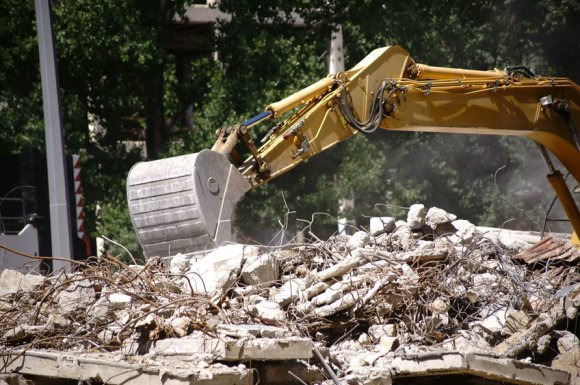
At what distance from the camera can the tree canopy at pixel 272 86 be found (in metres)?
17.4

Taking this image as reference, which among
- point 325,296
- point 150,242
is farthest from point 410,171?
point 325,296

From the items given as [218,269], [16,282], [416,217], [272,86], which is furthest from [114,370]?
[272,86]

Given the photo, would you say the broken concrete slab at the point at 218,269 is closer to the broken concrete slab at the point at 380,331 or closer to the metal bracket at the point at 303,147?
the broken concrete slab at the point at 380,331

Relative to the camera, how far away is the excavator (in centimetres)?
839

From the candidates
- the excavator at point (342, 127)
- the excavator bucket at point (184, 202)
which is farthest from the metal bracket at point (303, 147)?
the excavator bucket at point (184, 202)

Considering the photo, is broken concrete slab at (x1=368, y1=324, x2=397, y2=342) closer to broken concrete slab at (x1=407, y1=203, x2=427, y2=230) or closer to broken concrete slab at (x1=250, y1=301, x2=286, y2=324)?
broken concrete slab at (x1=250, y1=301, x2=286, y2=324)

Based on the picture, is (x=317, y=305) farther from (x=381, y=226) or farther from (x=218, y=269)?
(x=381, y=226)

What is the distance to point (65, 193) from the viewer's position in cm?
1130

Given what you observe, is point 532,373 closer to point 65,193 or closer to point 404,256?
point 404,256

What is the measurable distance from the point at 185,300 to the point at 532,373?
239 cm

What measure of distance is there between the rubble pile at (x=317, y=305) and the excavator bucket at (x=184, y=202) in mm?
377

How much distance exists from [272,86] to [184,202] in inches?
370

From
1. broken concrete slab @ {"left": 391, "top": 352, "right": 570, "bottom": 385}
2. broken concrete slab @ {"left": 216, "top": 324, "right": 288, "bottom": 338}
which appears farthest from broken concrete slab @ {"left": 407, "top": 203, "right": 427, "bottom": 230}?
broken concrete slab @ {"left": 216, "top": 324, "right": 288, "bottom": 338}

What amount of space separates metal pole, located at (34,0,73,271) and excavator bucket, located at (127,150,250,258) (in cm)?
287
